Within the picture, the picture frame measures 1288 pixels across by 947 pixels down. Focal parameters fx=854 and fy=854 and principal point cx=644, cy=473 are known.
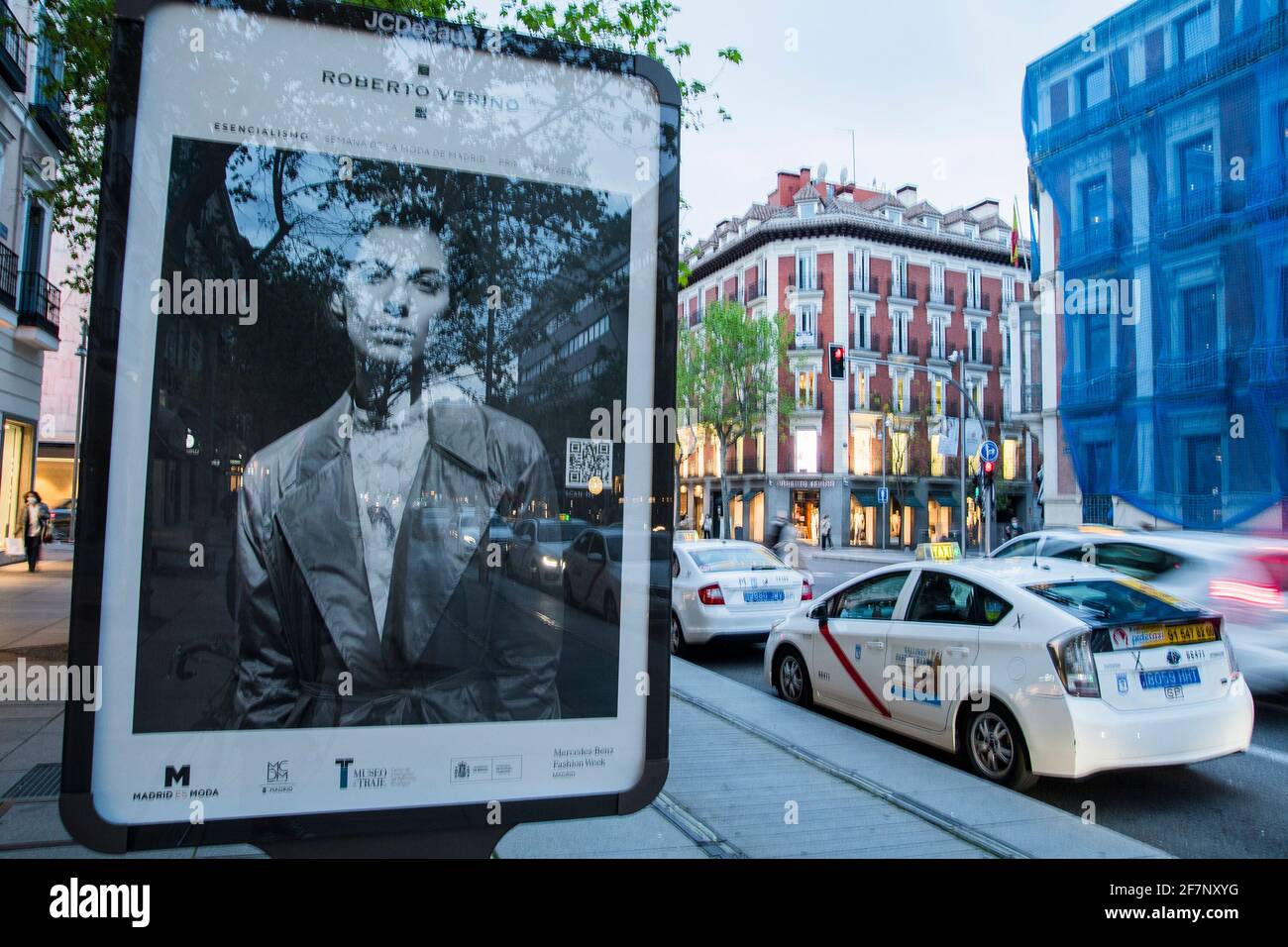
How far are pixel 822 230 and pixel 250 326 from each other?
163 ft

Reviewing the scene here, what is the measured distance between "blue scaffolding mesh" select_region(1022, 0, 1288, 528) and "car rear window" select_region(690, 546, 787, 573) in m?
16.1

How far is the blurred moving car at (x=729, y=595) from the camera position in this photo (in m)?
10.6

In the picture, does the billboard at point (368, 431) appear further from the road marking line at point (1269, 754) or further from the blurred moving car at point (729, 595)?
the blurred moving car at point (729, 595)

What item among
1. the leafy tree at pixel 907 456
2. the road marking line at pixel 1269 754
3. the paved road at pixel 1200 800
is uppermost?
the leafy tree at pixel 907 456

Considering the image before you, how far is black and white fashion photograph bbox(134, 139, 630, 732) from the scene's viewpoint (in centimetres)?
203

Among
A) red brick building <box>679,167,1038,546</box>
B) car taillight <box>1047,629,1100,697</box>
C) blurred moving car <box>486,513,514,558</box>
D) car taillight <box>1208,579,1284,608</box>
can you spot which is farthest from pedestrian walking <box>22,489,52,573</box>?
red brick building <box>679,167,1038,546</box>

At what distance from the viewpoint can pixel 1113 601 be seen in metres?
5.85

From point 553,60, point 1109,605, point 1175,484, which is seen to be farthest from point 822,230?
point 553,60

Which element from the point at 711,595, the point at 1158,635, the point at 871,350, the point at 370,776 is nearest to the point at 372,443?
the point at 370,776

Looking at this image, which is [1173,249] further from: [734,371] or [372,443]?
[372,443]

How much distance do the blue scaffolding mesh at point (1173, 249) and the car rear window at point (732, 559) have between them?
635 inches

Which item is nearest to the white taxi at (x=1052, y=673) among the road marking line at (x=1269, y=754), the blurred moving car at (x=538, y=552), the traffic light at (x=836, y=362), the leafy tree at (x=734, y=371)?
the road marking line at (x=1269, y=754)
